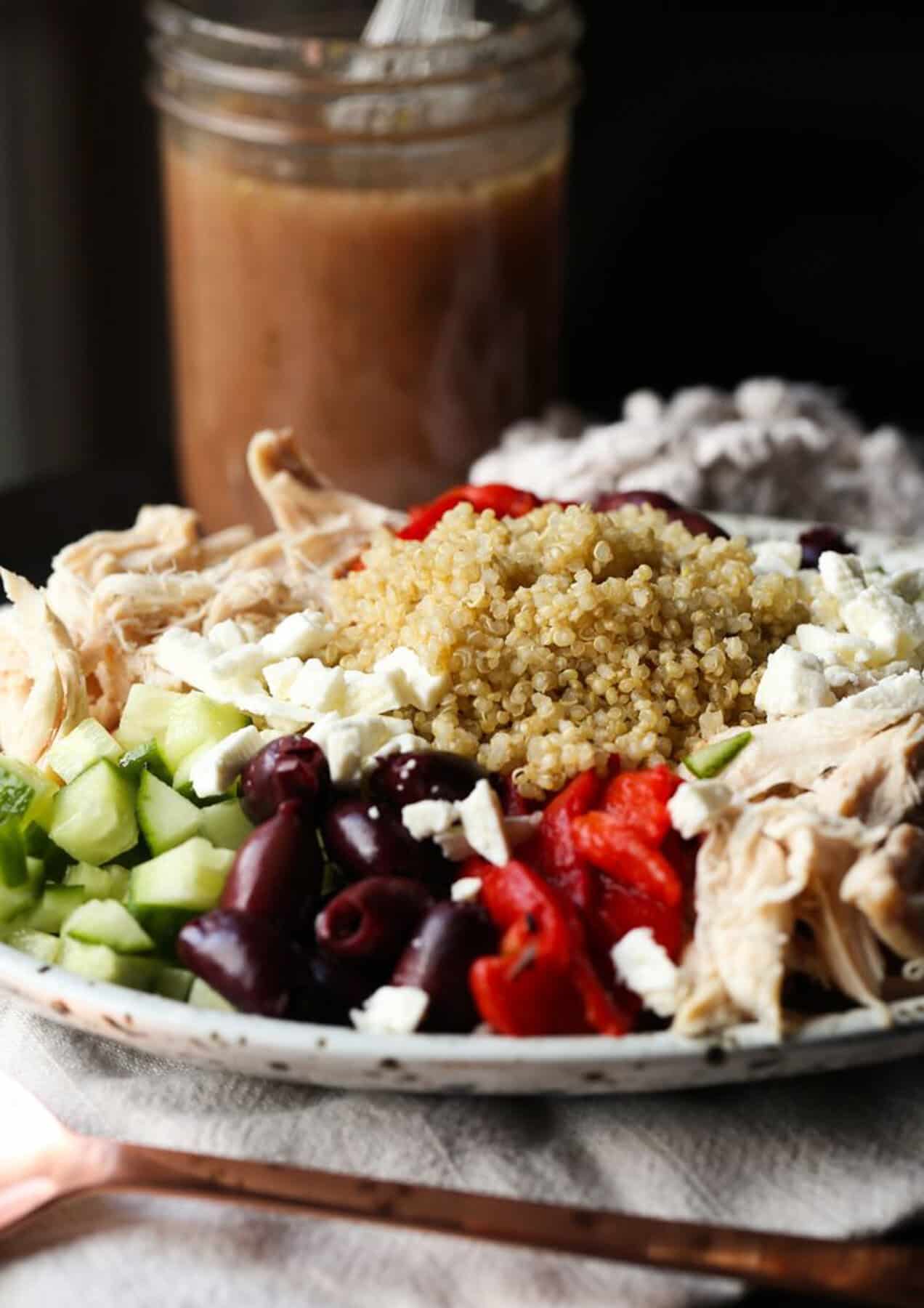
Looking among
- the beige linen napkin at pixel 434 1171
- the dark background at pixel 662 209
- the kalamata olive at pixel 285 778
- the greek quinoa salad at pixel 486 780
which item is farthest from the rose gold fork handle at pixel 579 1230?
the dark background at pixel 662 209

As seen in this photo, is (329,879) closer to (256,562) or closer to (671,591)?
(671,591)

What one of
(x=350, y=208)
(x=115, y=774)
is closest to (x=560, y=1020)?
(x=115, y=774)

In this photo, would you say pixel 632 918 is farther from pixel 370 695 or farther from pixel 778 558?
pixel 778 558

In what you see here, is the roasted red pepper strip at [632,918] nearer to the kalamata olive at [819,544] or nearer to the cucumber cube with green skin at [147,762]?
the cucumber cube with green skin at [147,762]

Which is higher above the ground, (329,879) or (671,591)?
(671,591)

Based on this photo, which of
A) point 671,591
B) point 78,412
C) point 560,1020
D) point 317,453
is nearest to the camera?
point 560,1020

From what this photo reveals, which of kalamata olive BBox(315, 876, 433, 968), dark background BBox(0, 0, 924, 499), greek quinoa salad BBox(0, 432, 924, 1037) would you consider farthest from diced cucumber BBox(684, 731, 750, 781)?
dark background BBox(0, 0, 924, 499)

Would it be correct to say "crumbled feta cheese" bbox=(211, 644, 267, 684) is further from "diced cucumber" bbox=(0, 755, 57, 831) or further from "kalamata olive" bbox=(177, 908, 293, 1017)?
"kalamata olive" bbox=(177, 908, 293, 1017)
